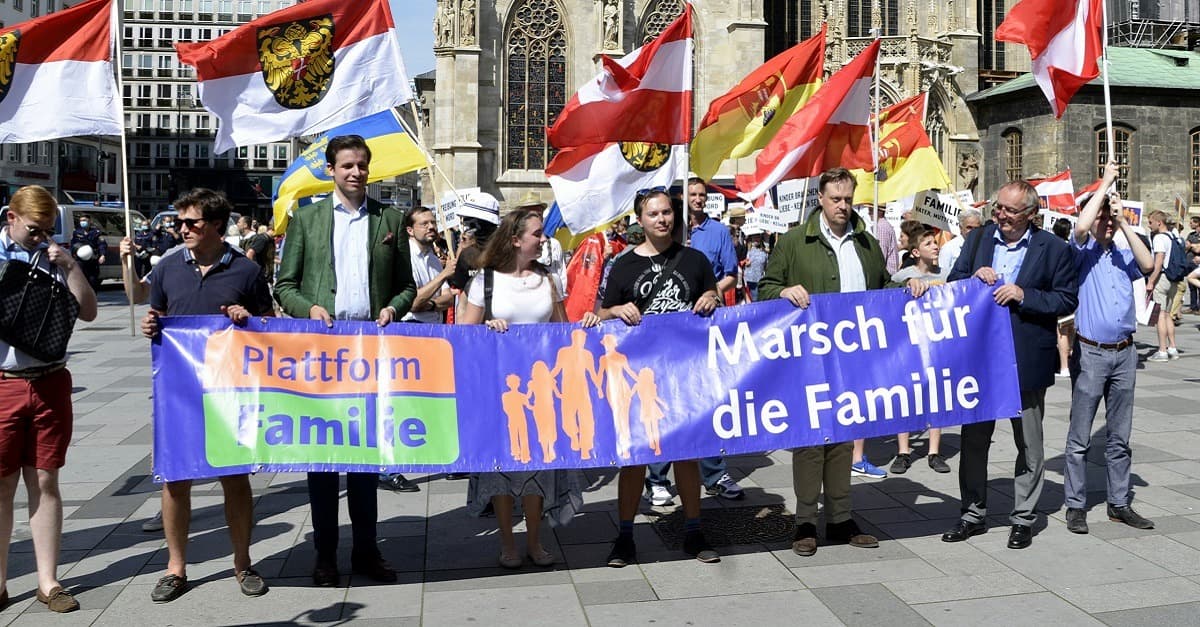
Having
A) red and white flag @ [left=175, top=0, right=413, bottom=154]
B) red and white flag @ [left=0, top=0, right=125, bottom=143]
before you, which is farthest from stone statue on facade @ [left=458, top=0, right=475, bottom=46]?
red and white flag @ [left=0, top=0, right=125, bottom=143]

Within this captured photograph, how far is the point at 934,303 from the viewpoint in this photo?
6.18m

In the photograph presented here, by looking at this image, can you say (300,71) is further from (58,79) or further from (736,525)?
(736,525)

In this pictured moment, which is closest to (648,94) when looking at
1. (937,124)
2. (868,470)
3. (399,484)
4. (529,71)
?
(868,470)

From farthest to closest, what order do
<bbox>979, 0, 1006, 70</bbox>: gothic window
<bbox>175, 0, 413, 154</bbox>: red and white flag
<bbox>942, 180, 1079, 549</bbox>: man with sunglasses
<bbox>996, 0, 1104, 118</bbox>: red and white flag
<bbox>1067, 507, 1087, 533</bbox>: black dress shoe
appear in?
<bbox>979, 0, 1006, 70</bbox>: gothic window → <bbox>996, 0, 1104, 118</bbox>: red and white flag → <bbox>175, 0, 413, 154</bbox>: red and white flag → <bbox>1067, 507, 1087, 533</bbox>: black dress shoe → <bbox>942, 180, 1079, 549</bbox>: man with sunglasses

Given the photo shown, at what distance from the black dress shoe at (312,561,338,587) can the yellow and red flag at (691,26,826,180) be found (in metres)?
4.71

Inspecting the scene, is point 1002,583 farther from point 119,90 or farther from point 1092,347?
point 119,90

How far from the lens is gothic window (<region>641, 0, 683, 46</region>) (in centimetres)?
3884

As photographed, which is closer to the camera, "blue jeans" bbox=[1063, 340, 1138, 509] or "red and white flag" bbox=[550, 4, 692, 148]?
"blue jeans" bbox=[1063, 340, 1138, 509]

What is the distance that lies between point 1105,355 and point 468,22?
32509 mm

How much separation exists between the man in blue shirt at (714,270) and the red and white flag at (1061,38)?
2296 millimetres

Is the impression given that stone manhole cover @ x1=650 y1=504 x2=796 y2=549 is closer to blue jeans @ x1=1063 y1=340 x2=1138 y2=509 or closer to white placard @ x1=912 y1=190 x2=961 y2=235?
blue jeans @ x1=1063 y1=340 x2=1138 y2=509

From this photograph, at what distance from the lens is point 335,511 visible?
5574 millimetres

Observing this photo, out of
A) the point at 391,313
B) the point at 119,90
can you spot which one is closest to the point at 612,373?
the point at 391,313

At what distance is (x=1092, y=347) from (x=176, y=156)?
320 feet
